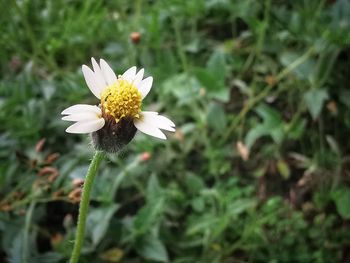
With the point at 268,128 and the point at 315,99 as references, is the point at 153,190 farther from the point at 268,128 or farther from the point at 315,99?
the point at 315,99

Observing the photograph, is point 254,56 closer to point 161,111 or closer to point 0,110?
point 161,111

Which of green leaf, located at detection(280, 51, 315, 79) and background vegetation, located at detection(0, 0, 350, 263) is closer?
background vegetation, located at detection(0, 0, 350, 263)

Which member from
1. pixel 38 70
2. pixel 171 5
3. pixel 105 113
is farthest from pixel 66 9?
pixel 105 113

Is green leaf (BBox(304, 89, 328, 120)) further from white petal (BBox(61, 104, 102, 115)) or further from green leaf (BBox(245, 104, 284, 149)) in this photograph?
white petal (BBox(61, 104, 102, 115))

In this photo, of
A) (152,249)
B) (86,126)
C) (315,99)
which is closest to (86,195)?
(86,126)

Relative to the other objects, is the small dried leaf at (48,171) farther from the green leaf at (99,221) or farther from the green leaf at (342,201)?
the green leaf at (342,201)

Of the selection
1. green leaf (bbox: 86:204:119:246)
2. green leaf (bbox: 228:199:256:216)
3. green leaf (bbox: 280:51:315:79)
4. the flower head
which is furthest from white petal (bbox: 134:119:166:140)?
green leaf (bbox: 280:51:315:79)

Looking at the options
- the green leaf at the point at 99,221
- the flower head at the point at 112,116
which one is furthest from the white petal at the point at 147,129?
the green leaf at the point at 99,221
